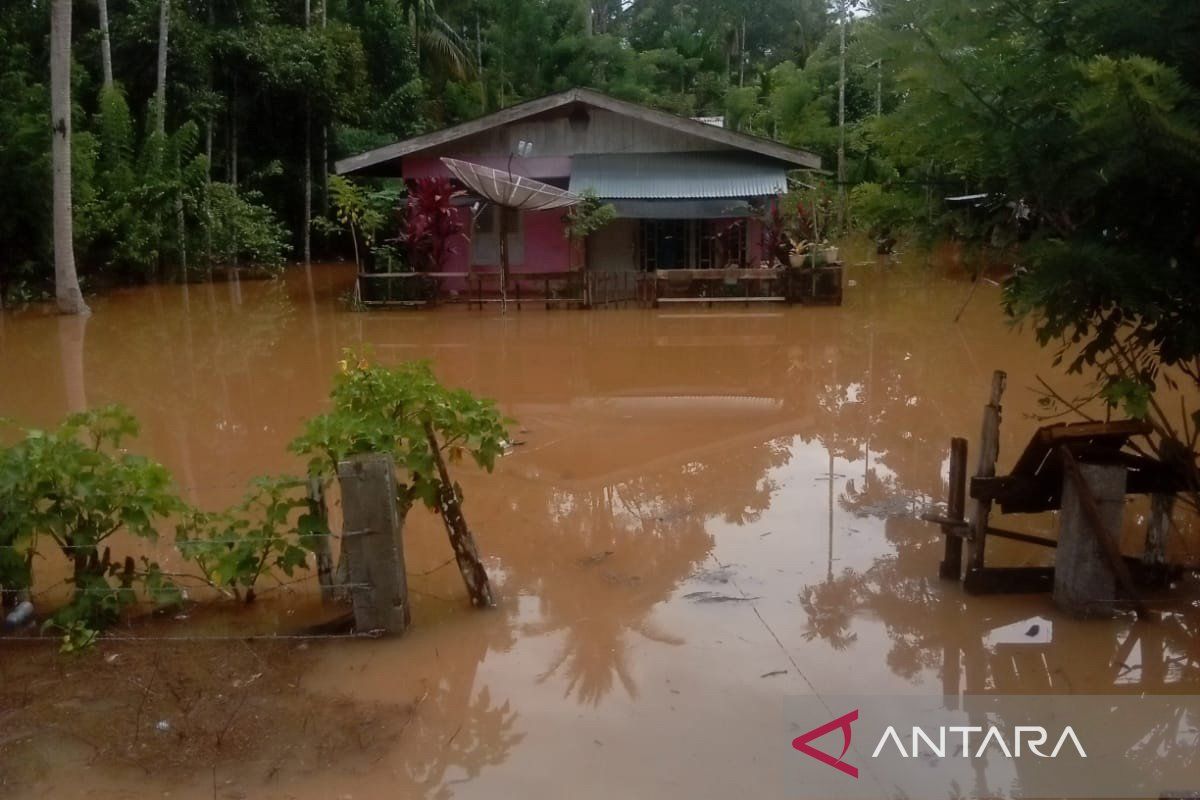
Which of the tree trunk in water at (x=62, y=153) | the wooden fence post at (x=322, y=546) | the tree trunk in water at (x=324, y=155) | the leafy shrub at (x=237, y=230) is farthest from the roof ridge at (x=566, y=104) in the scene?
the wooden fence post at (x=322, y=546)

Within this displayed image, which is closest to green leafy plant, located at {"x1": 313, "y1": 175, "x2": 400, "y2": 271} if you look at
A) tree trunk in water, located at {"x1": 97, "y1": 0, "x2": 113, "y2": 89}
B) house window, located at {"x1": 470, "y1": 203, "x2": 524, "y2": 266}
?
house window, located at {"x1": 470, "y1": 203, "x2": 524, "y2": 266}

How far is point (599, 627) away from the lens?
5434 millimetres

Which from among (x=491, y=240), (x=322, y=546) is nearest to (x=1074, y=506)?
(x=322, y=546)

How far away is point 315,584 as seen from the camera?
589 centimetres

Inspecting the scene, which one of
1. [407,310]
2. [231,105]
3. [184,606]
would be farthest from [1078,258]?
[231,105]

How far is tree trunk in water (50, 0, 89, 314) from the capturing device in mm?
16312

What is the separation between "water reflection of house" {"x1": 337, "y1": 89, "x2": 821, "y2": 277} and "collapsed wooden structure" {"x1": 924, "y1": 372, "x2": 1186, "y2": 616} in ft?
43.6

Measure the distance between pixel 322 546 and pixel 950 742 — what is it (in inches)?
125

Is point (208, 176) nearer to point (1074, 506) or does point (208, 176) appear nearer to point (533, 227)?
point (533, 227)

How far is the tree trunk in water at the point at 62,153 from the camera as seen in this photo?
53.5ft

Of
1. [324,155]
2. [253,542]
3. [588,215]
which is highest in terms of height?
[324,155]

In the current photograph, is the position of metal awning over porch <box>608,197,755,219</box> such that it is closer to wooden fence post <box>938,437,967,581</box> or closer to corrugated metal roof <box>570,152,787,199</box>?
corrugated metal roof <box>570,152,787,199</box>

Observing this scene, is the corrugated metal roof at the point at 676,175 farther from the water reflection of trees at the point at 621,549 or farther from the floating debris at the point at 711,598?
the floating debris at the point at 711,598

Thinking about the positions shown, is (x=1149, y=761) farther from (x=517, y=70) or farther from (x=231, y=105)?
(x=517, y=70)
